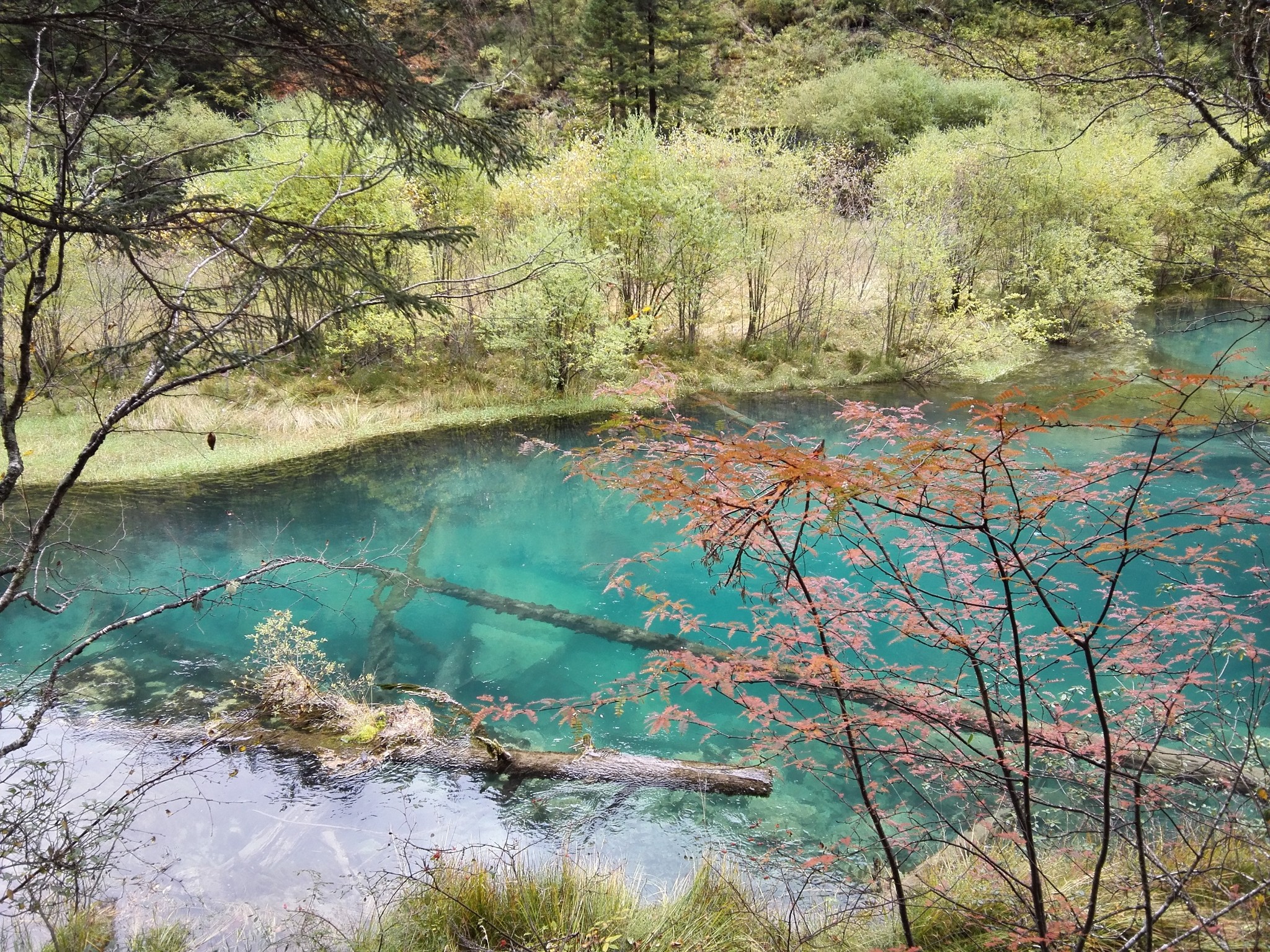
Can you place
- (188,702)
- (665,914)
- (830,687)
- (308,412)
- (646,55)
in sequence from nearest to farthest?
(830,687), (665,914), (188,702), (308,412), (646,55)

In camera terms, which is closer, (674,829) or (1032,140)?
(674,829)

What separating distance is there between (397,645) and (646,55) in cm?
2187

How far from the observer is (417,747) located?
16.2 ft

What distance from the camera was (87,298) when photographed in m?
11.4

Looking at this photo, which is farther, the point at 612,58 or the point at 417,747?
the point at 612,58

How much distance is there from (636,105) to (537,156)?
22.3 meters

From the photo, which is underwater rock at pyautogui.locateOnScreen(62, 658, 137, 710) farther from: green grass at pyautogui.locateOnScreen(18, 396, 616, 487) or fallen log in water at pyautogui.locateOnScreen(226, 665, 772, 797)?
green grass at pyautogui.locateOnScreen(18, 396, 616, 487)

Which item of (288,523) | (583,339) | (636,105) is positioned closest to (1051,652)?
(288,523)

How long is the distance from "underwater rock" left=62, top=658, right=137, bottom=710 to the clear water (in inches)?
1.8

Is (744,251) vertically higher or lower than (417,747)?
higher

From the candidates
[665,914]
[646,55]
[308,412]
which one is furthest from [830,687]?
[646,55]

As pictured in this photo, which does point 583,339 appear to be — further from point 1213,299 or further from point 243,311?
point 1213,299

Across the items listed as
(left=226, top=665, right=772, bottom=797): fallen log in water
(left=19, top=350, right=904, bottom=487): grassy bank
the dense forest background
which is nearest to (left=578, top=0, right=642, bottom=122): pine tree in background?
the dense forest background

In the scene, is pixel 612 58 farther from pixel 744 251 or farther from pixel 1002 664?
pixel 1002 664
